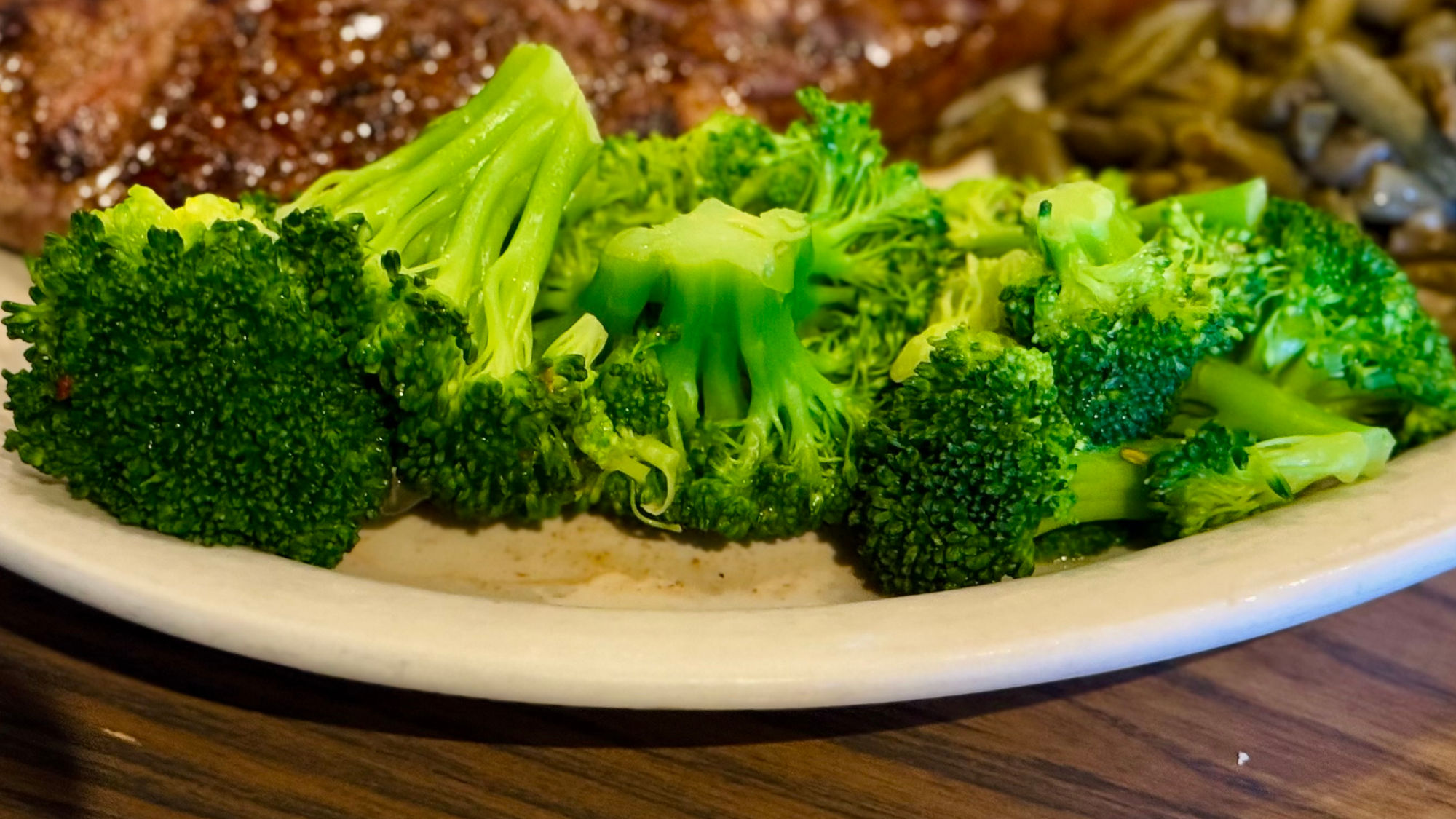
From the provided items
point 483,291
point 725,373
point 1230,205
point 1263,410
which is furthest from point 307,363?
point 1230,205

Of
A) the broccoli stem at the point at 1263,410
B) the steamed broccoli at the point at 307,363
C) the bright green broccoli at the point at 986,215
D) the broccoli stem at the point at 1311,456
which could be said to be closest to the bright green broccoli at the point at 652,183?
the steamed broccoli at the point at 307,363

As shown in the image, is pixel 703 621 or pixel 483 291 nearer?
pixel 703 621

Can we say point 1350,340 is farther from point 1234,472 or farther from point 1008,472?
point 1008,472

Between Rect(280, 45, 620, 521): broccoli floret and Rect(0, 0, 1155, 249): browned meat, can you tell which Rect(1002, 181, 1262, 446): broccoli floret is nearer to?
Rect(280, 45, 620, 521): broccoli floret

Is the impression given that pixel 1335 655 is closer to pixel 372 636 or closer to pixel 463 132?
pixel 372 636

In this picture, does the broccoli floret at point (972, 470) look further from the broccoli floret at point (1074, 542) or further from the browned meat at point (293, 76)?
the browned meat at point (293, 76)

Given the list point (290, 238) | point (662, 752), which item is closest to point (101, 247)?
point (290, 238)

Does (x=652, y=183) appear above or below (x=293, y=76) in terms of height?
below
